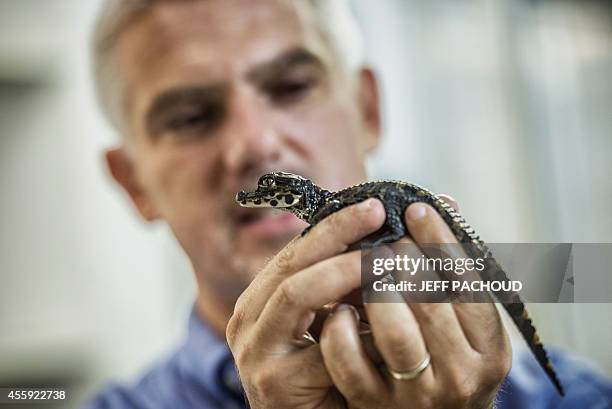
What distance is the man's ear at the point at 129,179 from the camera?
108 cm

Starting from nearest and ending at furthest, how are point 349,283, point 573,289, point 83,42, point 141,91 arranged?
point 349,283 < point 573,289 < point 141,91 < point 83,42

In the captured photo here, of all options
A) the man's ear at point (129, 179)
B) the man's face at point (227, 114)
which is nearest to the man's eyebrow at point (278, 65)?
the man's face at point (227, 114)

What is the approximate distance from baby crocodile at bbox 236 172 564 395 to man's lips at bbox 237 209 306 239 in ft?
0.64

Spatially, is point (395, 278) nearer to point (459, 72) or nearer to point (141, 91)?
point (141, 91)

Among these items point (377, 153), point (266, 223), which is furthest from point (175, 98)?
point (377, 153)

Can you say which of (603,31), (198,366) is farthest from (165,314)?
(603,31)

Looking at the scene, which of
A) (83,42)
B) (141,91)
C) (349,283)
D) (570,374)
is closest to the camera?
(349,283)

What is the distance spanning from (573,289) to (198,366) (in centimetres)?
62

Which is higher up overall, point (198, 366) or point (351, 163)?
point (351, 163)

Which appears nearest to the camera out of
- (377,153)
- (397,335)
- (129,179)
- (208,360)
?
(397,335)

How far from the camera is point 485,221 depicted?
148 cm

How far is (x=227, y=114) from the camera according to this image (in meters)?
0.94

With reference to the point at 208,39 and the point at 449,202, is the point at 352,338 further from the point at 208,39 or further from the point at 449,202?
the point at 208,39

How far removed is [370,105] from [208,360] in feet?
1.76
